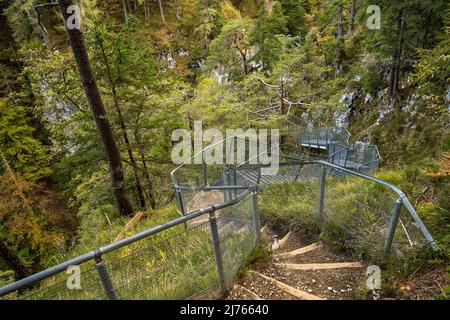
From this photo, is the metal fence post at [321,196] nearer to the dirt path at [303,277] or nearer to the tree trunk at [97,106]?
the dirt path at [303,277]

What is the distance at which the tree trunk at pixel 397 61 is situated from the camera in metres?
11.7

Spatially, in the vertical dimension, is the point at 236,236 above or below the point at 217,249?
below

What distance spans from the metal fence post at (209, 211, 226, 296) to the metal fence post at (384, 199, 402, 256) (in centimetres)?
209

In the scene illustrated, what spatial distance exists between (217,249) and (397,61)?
521 inches

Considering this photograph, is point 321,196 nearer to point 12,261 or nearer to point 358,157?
point 358,157

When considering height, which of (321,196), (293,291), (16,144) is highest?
(321,196)

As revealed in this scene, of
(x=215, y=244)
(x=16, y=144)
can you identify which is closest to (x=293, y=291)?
(x=215, y=244)

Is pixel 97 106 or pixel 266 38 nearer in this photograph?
pixel 97 106

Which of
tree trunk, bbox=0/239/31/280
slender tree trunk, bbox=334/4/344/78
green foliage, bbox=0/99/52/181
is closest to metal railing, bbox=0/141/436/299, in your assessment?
tree trunk, bbox=0/239/31/280

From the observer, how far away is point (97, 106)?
672 cm

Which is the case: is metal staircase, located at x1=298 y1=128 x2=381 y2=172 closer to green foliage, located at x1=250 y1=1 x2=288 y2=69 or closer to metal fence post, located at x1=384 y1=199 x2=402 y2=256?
green foliage, located at x1=250 y1=1 x2=288 y2=69

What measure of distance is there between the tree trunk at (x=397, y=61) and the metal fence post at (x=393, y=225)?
11306 mm

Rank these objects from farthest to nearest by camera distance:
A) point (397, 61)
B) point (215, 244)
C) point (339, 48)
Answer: point (339, 48)
point (397, 61)
point (215, 244)

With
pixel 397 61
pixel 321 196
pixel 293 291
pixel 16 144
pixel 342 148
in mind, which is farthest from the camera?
pixel 16 144
